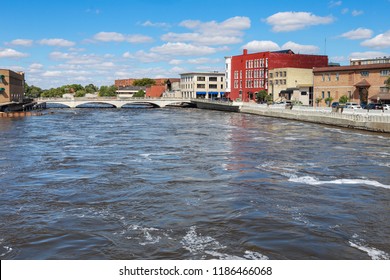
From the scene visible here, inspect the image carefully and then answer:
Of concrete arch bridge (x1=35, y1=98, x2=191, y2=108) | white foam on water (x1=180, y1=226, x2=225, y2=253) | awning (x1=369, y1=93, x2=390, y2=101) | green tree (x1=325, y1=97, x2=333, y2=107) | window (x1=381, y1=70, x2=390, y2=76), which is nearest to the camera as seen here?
white foam on water (x1=180, y1=226, x2=225, y2=253)

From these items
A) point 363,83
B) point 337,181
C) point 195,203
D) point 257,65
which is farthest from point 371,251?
point 257,65

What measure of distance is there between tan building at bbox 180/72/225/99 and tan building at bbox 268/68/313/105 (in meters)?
56.5

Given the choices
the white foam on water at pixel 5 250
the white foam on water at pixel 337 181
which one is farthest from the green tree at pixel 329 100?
the white foam on water at pixel 5 250

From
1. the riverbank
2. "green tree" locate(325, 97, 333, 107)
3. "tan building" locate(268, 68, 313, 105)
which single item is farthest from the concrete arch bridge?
"green tree" locate(325, 97, 333, 107)

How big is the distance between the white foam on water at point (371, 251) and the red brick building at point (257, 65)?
10200 cm

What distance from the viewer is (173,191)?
76.1 ft

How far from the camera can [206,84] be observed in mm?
170000

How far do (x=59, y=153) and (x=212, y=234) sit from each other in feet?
78.4

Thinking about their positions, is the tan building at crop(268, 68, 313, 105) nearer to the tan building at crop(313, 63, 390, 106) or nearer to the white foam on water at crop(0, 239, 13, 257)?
the tan building at crop(313, 63, 390, 106)

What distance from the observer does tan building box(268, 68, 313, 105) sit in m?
104

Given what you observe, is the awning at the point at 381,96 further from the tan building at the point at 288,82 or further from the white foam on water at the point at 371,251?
the white foam on water at the point at 371,251

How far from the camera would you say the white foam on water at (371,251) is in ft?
47.2

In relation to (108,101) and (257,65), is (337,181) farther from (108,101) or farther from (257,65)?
(108,101)

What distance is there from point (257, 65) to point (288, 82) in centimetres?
1569
